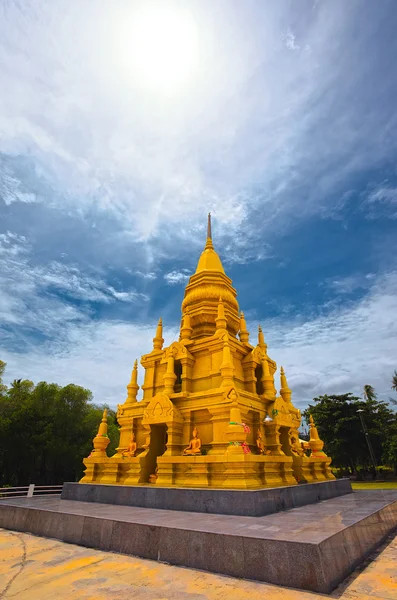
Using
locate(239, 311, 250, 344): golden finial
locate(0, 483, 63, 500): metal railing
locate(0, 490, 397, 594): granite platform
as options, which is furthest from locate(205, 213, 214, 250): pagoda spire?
locate(0, 490, 397, 594): granite platform

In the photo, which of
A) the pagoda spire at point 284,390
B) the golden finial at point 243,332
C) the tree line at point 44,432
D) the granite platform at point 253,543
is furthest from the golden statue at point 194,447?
the tree line at point 44,432

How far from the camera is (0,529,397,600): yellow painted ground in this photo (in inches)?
181

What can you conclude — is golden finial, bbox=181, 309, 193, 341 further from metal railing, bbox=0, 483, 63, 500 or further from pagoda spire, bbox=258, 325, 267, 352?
metal railing, bbox=0, 483, 63, 500

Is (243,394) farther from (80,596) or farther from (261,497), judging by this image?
(80,596)

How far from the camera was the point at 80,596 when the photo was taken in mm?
4559

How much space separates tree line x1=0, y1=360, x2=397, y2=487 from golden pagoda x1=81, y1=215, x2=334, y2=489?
630 inches

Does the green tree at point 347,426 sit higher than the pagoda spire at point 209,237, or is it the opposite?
the pagoda spire at point 209,237

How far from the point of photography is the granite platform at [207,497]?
9492mm

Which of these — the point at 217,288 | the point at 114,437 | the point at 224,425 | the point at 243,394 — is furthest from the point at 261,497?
the point at 114,437

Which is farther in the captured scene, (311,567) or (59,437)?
(59,437)

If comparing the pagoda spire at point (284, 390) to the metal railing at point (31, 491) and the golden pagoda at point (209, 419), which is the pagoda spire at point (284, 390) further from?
the metal railing at point (31, 491)

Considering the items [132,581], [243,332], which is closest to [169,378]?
[243,332]

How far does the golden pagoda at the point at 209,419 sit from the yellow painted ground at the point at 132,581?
6.05 meters

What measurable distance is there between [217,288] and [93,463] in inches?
457
